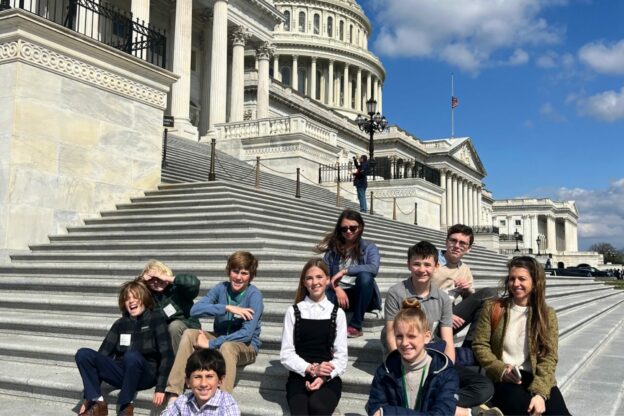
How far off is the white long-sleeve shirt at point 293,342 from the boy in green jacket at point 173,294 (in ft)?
3.27

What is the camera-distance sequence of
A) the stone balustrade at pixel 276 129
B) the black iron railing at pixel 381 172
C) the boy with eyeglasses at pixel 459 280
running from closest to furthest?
the boy with eyeglasses at pixel 459 280, the stone balustrade at pixel 276 129, the black iron railing at pixel 381 172

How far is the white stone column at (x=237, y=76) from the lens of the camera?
33.6m

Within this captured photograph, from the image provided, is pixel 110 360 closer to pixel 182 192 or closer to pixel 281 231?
pixel 281 231

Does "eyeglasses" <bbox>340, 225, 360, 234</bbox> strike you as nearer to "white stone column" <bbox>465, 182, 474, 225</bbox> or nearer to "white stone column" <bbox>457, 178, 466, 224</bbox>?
"white stone column" <bbox>457, 178, 466, 224</bbox>

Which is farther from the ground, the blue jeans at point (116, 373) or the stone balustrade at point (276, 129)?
the stone balustrade at point (276, 129)

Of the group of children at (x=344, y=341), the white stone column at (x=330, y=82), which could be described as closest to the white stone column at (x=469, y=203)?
the white stone column at (x=330, y=82)

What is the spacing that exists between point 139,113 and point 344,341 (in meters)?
8.86

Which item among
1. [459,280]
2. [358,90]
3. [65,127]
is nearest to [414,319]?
[459,280]

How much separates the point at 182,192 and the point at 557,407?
9491 millimetres

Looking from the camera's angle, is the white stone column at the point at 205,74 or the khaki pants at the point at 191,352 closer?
the khaki pants at the point at 191,352

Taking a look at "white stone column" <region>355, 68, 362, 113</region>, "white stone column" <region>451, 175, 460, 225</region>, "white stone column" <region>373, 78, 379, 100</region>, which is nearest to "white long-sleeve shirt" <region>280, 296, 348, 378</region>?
"white stone column" <region>451, 175, 460, 225</region>

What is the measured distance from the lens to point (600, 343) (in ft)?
26.2

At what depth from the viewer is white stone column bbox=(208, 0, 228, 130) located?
3033cm

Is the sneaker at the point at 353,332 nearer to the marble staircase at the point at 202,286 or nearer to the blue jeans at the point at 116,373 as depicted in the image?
the marble staircase at the point at 202,286
